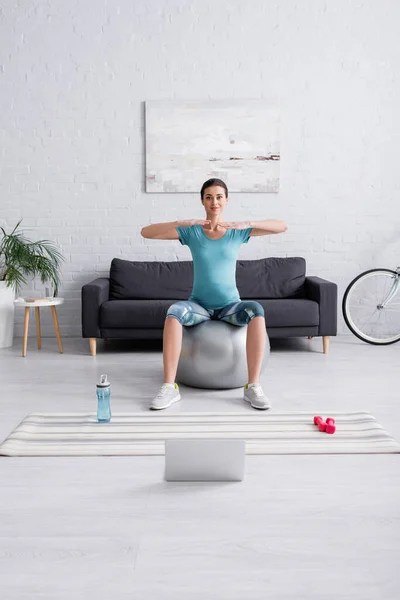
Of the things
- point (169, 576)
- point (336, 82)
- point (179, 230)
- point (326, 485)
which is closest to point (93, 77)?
point (336, 82)

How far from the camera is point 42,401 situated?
12.0ft

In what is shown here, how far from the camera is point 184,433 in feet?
9.89

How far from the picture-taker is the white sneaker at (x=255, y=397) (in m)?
3.42

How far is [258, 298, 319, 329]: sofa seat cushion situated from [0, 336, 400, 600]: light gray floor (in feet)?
5.72

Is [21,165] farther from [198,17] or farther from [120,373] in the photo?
[120,373]

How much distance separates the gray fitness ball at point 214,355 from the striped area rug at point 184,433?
18.9 inches

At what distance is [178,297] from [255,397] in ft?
6.88

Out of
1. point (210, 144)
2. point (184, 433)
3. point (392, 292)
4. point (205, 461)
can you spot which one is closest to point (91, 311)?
point (210, 144)

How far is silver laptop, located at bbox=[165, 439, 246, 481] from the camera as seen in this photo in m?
2.41

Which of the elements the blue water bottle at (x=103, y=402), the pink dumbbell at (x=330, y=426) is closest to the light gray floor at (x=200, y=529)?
the pink dumbbell at (x=330, y=426)

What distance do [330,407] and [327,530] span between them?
4.93 ft

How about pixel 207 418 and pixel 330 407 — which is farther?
pixel 330 407

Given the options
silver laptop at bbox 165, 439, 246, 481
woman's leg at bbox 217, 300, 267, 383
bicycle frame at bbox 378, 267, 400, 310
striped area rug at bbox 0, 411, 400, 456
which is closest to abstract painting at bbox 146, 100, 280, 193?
bicycle frame at bbox 378, 267, 400, 310

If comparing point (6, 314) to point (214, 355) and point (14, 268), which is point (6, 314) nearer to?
point (14, 268)
